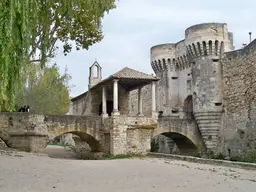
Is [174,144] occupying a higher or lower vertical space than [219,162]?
higher

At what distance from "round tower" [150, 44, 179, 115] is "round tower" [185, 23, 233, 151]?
5.15 meters

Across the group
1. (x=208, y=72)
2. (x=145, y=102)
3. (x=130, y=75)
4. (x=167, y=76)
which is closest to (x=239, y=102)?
(x=208, y=72)

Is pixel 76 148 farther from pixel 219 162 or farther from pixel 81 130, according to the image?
pixel 219 162

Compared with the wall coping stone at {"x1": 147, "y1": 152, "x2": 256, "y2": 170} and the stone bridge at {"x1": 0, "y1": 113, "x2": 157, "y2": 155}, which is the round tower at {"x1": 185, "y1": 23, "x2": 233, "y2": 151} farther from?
the wall coping stone at {"x1": 147, "y1": 152, "x2": 256, "y2": 170}

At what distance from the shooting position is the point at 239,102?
21.3 meters

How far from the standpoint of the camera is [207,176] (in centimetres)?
1095

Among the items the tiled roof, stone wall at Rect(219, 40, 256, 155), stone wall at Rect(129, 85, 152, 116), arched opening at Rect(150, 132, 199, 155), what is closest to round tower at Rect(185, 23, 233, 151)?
stone wall at Rect(219, 40, 256, 155)

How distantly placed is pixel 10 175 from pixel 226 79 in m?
16.2

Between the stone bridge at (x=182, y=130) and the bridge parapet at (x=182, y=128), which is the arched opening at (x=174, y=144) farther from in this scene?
the bridge parapet at (x=182, y=128)

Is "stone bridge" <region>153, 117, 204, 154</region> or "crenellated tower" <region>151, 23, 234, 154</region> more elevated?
"crenellated tower" <region>151, 23, 234, 154</region>

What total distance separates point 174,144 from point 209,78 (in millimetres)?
6675

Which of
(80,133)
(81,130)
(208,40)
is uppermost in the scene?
(208,40)

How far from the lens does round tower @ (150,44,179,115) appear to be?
2877 cm

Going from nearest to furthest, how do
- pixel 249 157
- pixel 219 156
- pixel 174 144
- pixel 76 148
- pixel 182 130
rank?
pixel 249 157, pixel 219 156, pixel 182 130, pixel 174 144, pixel 76 148
